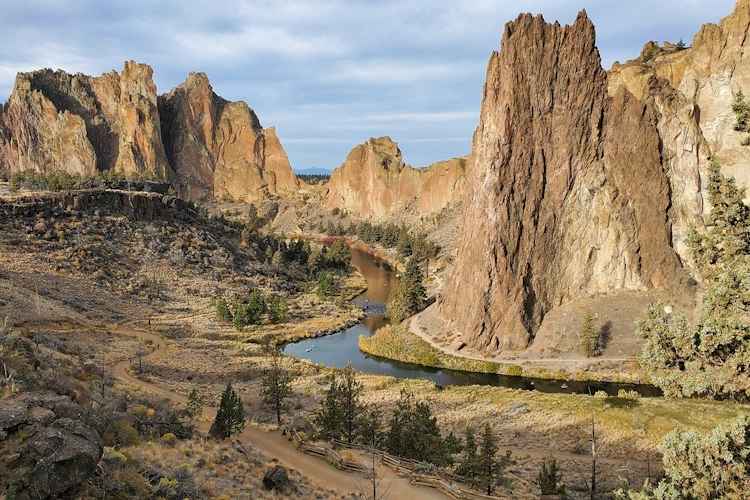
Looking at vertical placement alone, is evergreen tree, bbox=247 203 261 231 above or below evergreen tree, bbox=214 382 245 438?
above

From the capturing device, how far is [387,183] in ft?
582

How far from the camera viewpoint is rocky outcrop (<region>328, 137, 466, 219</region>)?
507ft

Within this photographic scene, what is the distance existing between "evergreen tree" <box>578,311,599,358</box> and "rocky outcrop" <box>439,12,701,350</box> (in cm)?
702

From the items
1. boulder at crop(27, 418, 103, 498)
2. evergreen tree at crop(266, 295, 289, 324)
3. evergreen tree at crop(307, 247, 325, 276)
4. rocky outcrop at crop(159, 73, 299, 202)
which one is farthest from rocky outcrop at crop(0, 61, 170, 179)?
boulder at crop(27, 418, 103, 498)

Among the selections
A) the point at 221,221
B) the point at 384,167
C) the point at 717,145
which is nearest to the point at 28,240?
the point at 221,221

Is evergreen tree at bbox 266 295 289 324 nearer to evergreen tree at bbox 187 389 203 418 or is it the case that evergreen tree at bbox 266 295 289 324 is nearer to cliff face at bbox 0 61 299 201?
evergreen tree at bbox 187 389 203 418

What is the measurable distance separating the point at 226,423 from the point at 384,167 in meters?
161

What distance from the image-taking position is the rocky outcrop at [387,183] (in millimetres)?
154500

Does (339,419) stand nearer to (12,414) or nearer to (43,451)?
(12,414)

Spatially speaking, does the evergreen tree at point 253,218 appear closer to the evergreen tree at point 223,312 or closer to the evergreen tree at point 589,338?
the evergreen tree at point 223,312

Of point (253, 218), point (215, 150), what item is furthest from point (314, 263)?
point (215, 150)

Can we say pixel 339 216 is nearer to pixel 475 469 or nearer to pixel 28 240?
pixel 28 240

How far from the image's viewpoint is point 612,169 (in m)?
60.5

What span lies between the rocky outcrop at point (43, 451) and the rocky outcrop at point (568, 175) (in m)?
50.6
